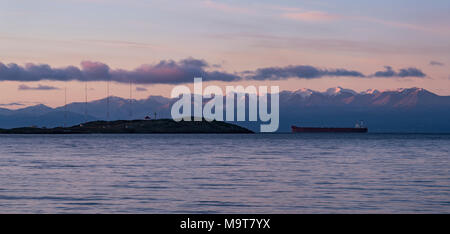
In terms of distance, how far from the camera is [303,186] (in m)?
38.8

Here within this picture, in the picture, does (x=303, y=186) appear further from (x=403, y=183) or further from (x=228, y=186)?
(x=403, y=183)

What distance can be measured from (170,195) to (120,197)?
2808mm

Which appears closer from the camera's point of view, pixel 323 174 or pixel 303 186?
pixel 303 186

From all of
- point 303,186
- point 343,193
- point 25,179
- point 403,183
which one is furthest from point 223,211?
point 25,179

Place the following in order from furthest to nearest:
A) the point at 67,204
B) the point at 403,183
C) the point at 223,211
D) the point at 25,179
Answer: the point at 25,179 < the point at 403,183 < the point at 67,204 < the point at 223,211
